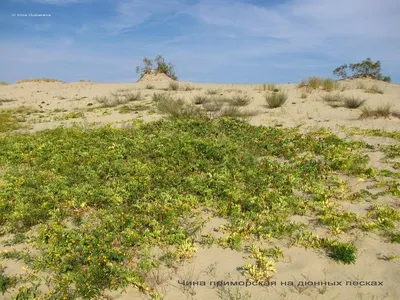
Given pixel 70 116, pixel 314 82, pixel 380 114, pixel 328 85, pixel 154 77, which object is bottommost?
pixel 70 116

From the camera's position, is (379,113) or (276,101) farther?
(276,101)

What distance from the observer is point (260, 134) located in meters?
8.91

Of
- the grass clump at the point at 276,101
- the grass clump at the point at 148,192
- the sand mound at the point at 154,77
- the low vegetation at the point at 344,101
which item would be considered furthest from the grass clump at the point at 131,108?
the sand mound at the point at 154,77

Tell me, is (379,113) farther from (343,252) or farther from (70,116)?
(70,116)

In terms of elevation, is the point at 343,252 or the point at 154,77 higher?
the point at 154,77

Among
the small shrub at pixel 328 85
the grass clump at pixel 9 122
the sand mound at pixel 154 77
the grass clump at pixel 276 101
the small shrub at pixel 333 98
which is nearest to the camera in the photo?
the grass clump at pixel 9 122

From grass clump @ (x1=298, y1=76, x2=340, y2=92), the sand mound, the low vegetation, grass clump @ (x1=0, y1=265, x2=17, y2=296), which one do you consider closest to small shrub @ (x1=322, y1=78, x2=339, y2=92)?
grass clump @ (x1=298, y1=76, x2=340, y2=92)

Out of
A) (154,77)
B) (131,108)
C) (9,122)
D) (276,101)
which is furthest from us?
(154,77)

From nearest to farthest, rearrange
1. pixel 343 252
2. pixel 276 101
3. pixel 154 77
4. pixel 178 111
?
A: pixel 343 252 < pixel 178 111 < pixel 276 101 < pixel 154 77

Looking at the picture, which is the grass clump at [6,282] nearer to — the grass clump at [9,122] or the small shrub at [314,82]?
the grass clump at [9,122]

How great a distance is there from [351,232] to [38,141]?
788 cm

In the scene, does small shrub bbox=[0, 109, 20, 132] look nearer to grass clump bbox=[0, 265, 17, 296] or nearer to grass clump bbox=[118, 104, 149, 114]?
grass clump bbox=[118, 104, 149, 114]

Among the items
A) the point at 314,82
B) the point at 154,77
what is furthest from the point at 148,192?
the point at 154,77

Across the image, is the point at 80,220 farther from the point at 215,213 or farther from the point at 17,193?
the point at 215,213
